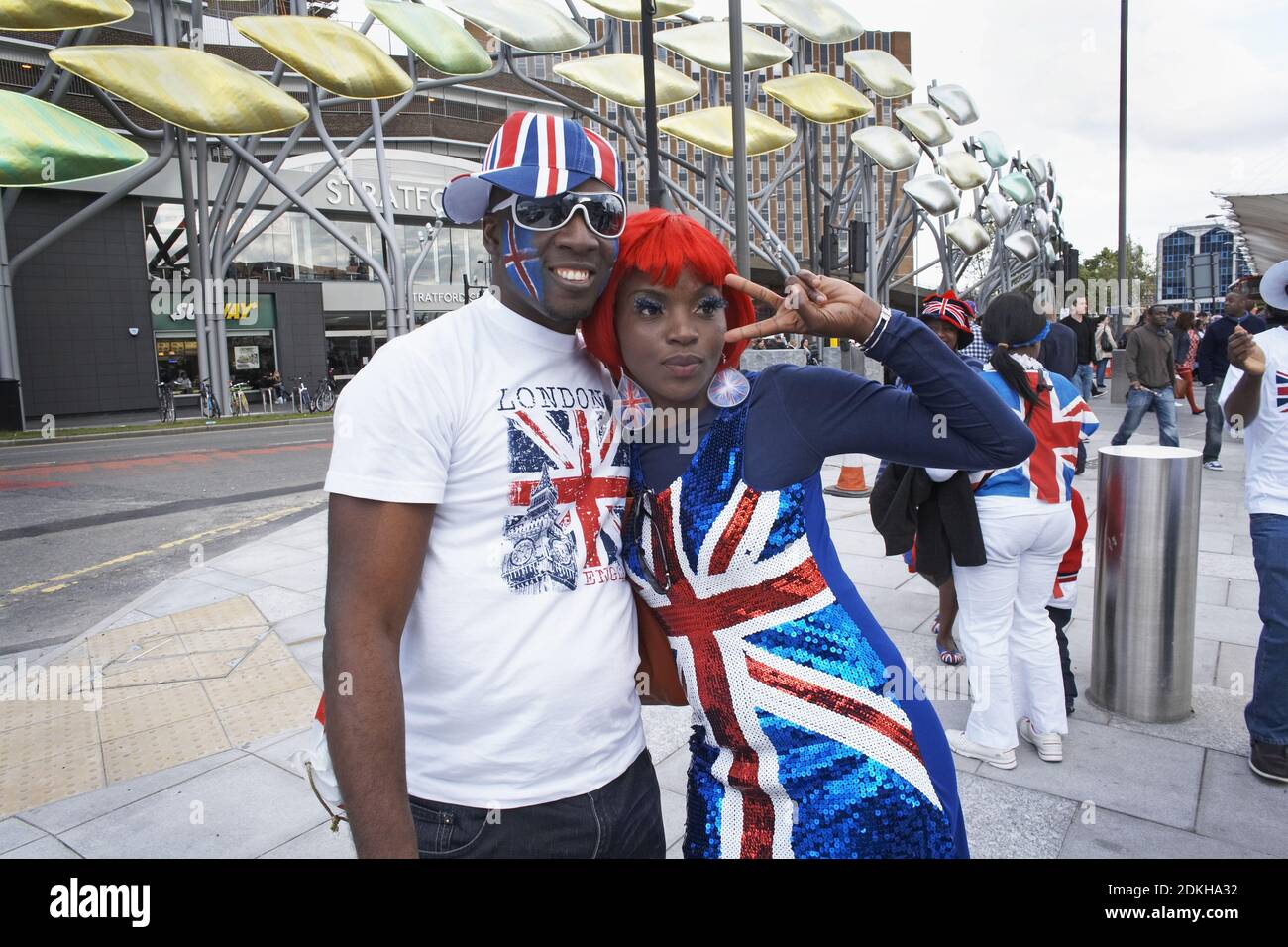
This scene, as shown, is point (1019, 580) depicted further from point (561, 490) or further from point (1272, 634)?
point (561, 490)

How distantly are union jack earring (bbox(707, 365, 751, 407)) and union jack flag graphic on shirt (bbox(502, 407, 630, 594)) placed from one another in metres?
0.19

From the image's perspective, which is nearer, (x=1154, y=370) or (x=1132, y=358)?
(x=1154, y=370)

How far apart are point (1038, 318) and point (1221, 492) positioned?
22.5ft

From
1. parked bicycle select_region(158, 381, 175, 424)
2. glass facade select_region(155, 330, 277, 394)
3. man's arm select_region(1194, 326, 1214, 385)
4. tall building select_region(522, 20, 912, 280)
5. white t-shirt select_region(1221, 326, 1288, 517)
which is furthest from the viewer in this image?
tall building select_region(522, 20, 912, 280)

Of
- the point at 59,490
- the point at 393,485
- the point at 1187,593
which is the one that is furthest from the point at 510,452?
the point at 59,490

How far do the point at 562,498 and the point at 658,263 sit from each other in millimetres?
460

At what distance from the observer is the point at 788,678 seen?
4.95 ft

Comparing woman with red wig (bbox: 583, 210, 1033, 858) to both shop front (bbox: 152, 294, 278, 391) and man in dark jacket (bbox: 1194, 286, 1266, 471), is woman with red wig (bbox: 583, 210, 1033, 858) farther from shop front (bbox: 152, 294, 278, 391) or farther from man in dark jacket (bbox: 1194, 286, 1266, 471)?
shop front (bbox: 152, 294, 278, 391)

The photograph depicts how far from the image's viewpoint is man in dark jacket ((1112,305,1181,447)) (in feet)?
34.2

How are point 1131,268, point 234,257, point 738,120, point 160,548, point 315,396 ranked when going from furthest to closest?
1. point 1131,268
2. point 315,396
3. point 234,257
4. point 738,120
5. point 160,548

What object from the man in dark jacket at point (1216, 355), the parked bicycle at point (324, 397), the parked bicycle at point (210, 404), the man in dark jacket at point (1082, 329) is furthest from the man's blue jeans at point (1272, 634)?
the parked bicycle at point (324, 397)

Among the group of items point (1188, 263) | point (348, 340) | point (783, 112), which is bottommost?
point (1188, 263)

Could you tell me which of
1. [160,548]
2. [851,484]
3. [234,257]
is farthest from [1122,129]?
[234,257]

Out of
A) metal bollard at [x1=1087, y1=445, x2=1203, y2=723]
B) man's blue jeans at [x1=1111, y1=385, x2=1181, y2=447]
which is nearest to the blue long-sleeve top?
metal bollard at [x1=1087, y1=445, x2=1203, y2=723]
